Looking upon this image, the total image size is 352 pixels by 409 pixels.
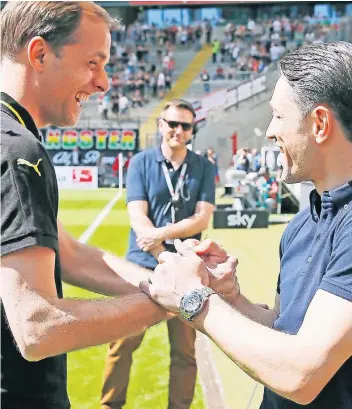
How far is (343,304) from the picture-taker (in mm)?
1682

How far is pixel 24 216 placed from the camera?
178 centimetres

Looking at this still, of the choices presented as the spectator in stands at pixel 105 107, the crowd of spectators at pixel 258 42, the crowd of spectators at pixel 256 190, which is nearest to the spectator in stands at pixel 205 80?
the crowd of spectators at pixel 258 42

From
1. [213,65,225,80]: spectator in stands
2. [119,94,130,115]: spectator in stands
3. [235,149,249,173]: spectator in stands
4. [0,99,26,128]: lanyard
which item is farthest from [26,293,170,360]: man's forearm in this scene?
[213,65,225,80]: spectator in stands

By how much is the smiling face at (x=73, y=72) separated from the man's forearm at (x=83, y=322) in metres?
0.70

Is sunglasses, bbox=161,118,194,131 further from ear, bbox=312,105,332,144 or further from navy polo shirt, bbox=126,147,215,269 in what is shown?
ear, bbox=312,105,332,144

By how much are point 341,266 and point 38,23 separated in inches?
48.9

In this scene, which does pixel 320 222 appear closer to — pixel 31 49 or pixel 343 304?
pixel 343 304

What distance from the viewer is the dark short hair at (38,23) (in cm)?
201

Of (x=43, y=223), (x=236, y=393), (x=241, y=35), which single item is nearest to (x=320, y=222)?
(x=43, y=223)

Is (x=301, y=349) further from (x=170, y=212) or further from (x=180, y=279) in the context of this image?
(x=170, y=212)

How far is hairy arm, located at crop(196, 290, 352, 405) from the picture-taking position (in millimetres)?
1678

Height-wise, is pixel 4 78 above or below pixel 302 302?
above

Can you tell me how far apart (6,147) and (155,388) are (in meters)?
3.82

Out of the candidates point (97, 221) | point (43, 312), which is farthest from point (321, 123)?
point (97, 221)
